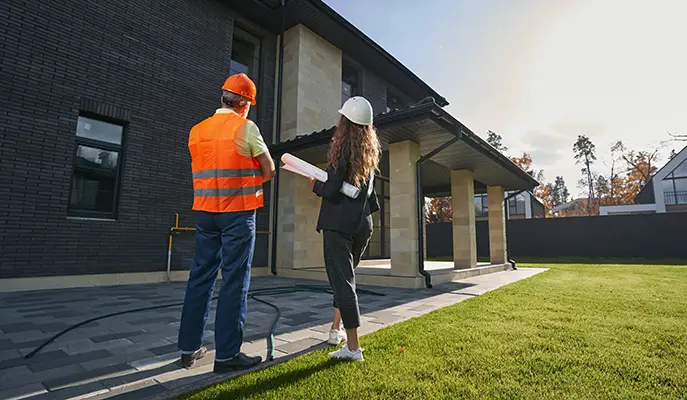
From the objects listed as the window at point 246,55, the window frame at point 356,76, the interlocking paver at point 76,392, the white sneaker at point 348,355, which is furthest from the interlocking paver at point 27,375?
the window frame at point 356,76

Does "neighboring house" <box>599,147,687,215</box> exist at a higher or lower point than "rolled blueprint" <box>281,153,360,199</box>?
higher

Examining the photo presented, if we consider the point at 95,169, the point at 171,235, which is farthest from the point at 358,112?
the point at 95,169

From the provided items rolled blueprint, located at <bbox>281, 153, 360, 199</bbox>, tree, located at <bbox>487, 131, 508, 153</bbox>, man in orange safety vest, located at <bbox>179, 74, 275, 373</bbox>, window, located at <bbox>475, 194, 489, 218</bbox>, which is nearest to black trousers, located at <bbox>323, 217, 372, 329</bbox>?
rolled blueprint, located at <bbox>281, 153, 360, 199</bbox>

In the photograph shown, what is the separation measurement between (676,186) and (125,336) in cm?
3408

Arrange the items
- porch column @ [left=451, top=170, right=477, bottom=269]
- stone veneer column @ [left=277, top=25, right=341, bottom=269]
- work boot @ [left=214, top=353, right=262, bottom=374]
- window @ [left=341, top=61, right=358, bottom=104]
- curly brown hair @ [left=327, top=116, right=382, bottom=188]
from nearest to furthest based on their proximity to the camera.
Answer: work boot @ [left=214, top=353, right=262, bottom=374] → curly brown hair @ [left=327, top=116, right=382, bottom=188] → stone veneer column @ [left=277, top=25, right=341, bottom=269] → porch column @ [left=451, top=170, right=477, bottom=269] → window @ [left=341, top=61, right=358, bottom=104]

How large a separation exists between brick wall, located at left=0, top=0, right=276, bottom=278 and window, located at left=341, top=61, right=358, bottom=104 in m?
4.29

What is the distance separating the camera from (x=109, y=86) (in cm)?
632

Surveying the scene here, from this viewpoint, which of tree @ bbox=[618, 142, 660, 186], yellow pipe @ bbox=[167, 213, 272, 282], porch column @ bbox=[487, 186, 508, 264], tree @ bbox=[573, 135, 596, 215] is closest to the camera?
yellow pipe @ bbox=[167, 213, 272, 282]

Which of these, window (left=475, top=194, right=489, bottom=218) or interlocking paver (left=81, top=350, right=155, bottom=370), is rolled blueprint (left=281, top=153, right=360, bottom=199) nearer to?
interlocking paver (left=81, top=350, right=155, bottom=370)

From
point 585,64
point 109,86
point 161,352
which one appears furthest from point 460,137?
point 109,86

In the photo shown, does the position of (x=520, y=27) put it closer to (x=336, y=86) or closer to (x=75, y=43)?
(x=336, y=86)

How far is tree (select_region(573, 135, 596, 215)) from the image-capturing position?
34969mm

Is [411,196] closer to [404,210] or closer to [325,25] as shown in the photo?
[404,210]

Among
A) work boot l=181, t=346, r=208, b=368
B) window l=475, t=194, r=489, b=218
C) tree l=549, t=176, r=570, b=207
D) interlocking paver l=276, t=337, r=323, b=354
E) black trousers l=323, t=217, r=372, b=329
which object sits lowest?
interlocking paver l=276, t=337, r=323, b=354
